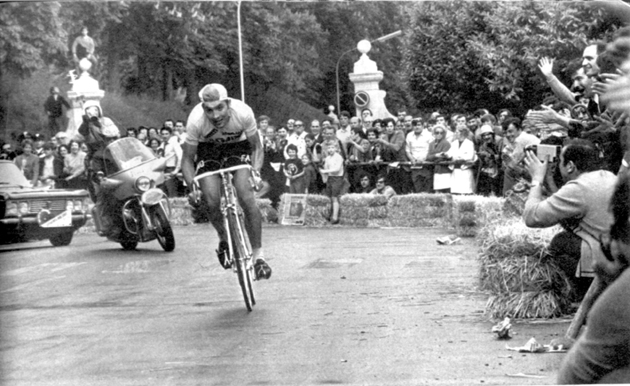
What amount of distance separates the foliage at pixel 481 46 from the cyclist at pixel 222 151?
873 millimetres

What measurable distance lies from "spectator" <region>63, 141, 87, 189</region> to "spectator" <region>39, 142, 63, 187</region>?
0.04 meters

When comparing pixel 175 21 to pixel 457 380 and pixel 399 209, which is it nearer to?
pixel 399 209

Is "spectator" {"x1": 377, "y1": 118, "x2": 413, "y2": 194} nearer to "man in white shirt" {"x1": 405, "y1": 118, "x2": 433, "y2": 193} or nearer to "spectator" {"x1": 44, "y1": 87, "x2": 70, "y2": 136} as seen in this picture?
"man in white shirt" {"x1": 405, "y1": 118, "x2": 433, "y2": 193}

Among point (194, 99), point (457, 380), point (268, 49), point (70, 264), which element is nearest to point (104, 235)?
point (70, 264)

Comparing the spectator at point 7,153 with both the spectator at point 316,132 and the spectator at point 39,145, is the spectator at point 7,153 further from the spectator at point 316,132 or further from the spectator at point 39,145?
the spectator at point 316,132

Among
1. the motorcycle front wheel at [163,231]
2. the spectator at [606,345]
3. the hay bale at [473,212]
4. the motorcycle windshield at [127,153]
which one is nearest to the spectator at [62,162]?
the motorcycle windshield at [127,153]

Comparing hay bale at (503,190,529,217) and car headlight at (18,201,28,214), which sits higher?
car headlight at (18,201,28,214)

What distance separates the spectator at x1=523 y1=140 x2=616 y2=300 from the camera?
6.14 metres

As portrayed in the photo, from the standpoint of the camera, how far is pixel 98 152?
627 cm

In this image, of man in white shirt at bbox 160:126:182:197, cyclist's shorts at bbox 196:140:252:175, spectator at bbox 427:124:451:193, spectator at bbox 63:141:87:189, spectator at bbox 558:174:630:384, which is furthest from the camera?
cyclist's shorts at bbox 196:140:252:175

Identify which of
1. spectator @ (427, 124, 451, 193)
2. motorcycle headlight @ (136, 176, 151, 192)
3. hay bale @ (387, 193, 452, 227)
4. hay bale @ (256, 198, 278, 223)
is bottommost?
hay bale @ (256, 198, 278, 223)

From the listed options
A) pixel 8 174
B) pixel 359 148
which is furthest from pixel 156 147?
pixel 359 148

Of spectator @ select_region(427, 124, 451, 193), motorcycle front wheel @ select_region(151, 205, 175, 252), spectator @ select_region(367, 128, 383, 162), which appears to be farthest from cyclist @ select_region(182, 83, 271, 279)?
spectator @ select_region(427, 124, 451, 193)

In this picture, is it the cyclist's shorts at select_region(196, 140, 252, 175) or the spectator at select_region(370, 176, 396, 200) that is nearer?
the spectator at select_region(370, 176, 396, 200)
